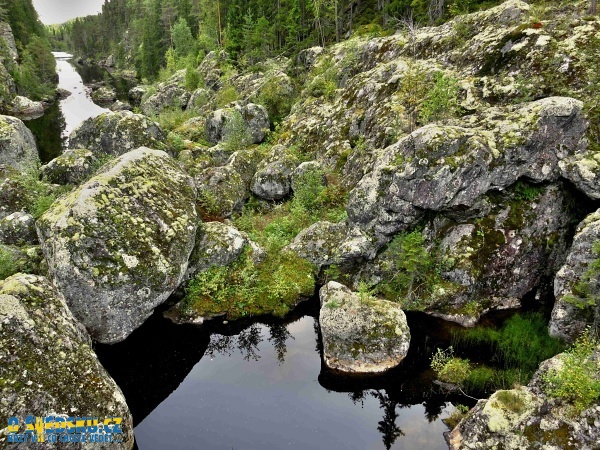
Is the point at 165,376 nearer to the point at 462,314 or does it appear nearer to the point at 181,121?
the point at 462,314

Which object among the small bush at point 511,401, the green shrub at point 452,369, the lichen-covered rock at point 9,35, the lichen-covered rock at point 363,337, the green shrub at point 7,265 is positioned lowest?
the green shrub at point 452,369

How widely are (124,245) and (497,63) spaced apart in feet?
77.8

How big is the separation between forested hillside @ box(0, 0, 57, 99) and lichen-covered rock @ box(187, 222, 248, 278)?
7638 centimetres

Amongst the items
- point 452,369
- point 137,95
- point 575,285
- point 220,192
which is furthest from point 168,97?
point 575,285

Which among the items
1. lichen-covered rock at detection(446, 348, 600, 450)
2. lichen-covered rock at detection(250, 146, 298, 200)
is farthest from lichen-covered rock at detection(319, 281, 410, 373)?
lichen-covered rock at detection(250, 146, 298, 200)

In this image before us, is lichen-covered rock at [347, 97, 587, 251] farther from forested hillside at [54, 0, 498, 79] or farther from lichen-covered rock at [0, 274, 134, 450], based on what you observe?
forested hillside at [54, 0, 498, 79]

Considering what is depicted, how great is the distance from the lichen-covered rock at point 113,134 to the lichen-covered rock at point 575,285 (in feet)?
96.4

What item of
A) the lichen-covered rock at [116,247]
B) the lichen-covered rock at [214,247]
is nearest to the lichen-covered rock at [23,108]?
the lichen-covered rock at [116,247]

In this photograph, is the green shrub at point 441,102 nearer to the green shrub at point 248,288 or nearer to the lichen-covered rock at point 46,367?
the green shrub at point 248,288

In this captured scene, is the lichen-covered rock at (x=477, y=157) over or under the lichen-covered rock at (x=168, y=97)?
under

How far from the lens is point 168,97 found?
63094 millimetres

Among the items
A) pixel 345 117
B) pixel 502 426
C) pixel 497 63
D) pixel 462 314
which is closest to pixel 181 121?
pixel 345 117

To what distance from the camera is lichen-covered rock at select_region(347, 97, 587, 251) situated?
58.6 ft

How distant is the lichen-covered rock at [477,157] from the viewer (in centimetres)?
1788
